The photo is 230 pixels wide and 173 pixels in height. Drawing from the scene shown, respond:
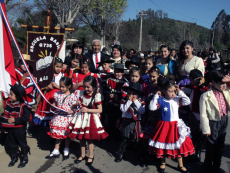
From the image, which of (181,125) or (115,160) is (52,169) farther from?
(181,125)

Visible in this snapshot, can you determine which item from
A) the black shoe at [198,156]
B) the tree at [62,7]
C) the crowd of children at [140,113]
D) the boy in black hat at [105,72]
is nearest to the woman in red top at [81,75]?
the crowd of children at [140,113]

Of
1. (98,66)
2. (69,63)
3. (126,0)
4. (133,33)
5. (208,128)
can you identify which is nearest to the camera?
(208,128)

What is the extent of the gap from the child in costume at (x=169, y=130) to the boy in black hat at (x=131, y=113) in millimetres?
345

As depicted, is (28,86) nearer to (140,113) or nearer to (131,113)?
(131,113)

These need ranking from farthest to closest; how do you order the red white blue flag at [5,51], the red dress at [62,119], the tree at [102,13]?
the tree at [102,13] → the red dress at [62,119] → the red white blue flag at [5,51]

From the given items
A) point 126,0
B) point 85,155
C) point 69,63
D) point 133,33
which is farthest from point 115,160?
point 133,33

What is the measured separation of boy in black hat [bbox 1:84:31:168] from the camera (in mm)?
3457

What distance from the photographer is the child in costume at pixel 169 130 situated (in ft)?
10.7

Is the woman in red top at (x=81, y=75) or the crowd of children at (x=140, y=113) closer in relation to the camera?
the crowd of children at (x=140, y=113)

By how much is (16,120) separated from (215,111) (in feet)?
10.2

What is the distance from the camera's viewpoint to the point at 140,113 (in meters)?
3.69

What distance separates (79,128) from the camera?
3.66m

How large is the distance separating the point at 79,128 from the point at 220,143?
2.27 metres

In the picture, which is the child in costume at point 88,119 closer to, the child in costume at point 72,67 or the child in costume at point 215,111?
the child in costume at point 72,67
